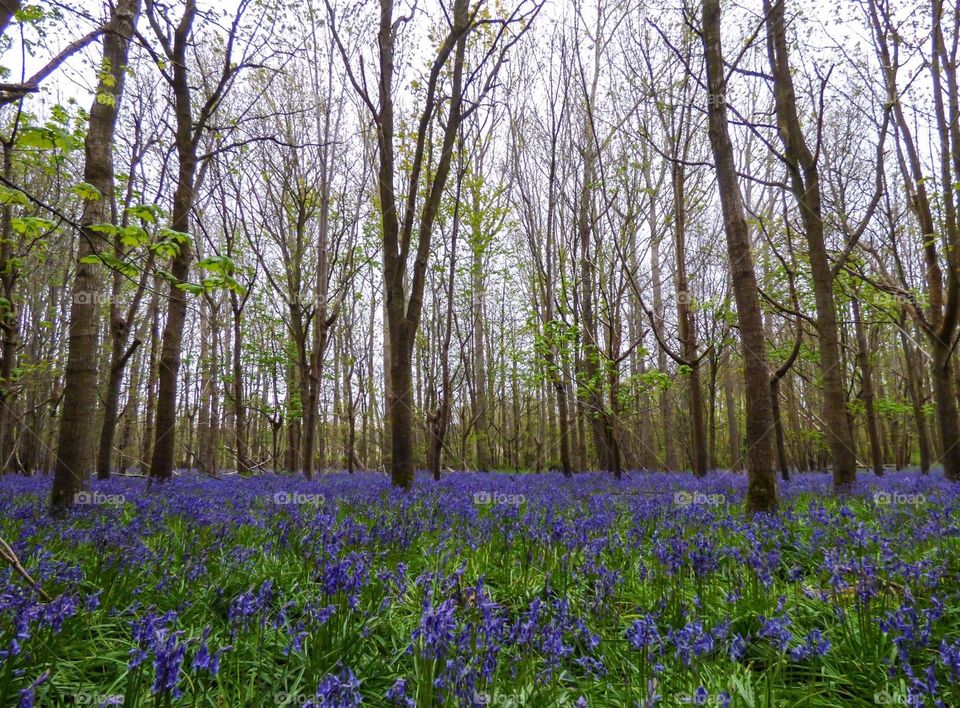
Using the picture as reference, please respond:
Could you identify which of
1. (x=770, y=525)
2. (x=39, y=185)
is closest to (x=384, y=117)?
(x=770, y=525)

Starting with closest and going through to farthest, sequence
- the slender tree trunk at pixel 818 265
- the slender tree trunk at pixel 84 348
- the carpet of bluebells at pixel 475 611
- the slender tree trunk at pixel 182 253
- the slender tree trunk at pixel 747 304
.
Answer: the carpet of bluebells at pixel 475 611
the slender tree trunk at pixel 84 348
the slender tree trunk at pixel 747 304
the slender tree trunk at pixel 818 265
the slender tree trunk at pixel 182 253

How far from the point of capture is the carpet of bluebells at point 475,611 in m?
2.11

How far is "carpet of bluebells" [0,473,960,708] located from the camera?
2.11 metres

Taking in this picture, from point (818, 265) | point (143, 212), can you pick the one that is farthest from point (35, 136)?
point (818, 265)

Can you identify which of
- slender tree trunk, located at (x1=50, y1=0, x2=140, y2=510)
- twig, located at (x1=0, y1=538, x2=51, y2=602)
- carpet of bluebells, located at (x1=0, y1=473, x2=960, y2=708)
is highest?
slender tree trunk, located at (x1=50, y1=0, x2=140, y2=510)

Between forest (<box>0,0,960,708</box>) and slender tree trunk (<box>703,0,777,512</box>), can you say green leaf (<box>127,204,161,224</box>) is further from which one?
slender tree trunk (<box>703,0,777,512</box>)

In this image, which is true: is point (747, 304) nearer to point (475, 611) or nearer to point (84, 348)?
point (475, 611)

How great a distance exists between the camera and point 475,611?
260 cm

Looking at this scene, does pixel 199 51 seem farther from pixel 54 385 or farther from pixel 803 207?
pixel 54 385

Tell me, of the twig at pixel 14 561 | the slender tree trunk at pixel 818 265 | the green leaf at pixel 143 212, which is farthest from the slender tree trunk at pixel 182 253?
the slender tree trunk at pixel 818 265

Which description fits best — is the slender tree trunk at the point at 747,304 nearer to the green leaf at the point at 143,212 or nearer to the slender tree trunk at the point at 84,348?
the green leaf at the point at 143,212

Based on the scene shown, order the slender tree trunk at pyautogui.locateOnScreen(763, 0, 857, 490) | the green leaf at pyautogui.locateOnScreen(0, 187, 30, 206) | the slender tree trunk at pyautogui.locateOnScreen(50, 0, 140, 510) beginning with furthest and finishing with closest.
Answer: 1. the slender tree trunk at pyautogui.locateOnScreen(763, 0, 857, 490)
2. the slender tree trunk at pyautogui.locateOnScreen(50, 0, 140, 510)
3. the green leaf at pyautogui.locateOnScreen(0, 187, 30, 206)

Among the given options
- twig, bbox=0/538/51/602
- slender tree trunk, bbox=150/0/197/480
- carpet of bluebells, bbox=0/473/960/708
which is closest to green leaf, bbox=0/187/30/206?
twig, bbox=0/538/51/602

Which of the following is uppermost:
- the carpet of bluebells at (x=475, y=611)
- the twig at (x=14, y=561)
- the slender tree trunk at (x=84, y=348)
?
the slender tree trunk at (x=84, y=348)
